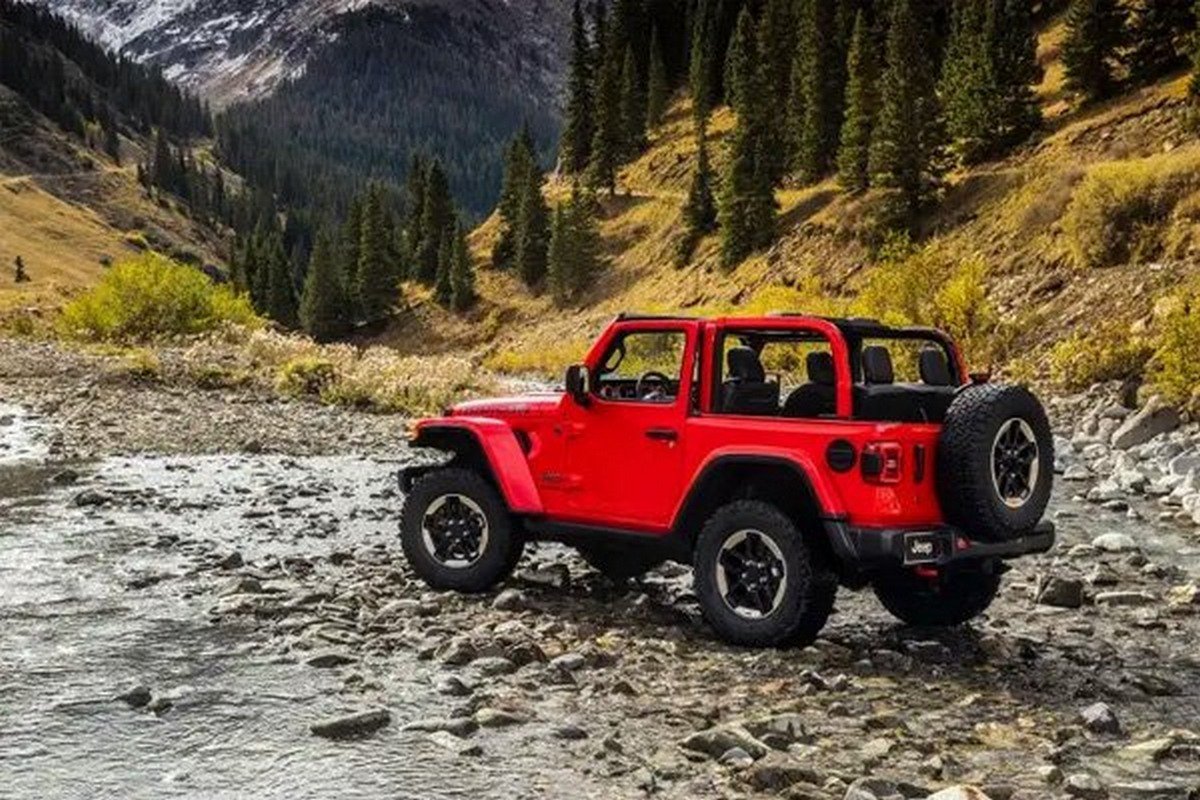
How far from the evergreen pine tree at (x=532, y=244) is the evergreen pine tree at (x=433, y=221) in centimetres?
1131

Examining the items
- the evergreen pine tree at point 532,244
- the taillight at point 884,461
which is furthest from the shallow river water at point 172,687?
the evergreen pine tree at point 532,244

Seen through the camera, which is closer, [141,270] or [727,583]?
[727,583]

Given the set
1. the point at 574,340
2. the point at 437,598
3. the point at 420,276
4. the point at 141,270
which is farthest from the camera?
the point at 420,276

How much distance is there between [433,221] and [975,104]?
61888 millimetres

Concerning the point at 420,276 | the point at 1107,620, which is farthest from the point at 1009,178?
the point at 420,276

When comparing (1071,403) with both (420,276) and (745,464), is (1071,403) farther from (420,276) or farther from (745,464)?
(420,276)

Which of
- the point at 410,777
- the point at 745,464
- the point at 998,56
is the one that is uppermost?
the point at 998,56

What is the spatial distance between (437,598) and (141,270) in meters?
55.5

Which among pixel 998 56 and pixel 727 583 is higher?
pixel 998 56

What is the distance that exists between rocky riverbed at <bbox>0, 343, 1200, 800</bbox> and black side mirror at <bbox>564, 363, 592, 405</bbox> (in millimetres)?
2106

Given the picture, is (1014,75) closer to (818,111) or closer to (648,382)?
(818,111)

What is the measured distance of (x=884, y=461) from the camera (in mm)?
A: 9047

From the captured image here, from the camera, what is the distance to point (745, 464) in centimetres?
984

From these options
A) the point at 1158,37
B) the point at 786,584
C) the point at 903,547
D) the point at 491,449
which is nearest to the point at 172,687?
the point at 491,449
